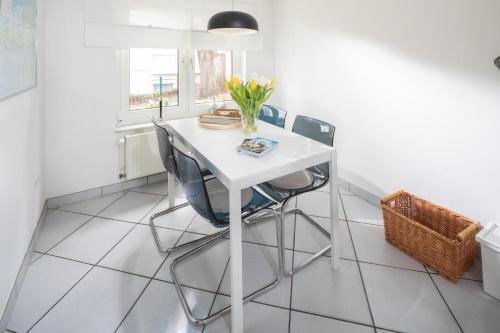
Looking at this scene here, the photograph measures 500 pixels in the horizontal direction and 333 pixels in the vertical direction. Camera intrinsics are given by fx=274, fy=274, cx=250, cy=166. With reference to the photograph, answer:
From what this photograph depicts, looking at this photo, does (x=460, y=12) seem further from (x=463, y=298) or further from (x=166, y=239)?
(x=166, y=239)

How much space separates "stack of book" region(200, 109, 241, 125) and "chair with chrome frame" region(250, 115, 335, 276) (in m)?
0.57

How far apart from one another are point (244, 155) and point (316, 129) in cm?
82

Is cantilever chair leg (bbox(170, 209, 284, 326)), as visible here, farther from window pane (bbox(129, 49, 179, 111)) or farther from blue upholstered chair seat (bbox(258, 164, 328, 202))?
window pane (bbox(129, 49, 179, 111))

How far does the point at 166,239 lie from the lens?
2.15 m

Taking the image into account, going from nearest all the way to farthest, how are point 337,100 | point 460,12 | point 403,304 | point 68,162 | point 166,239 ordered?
1. point 403,304
2. point 460,12
3. point 166,239
4. point 68,162
5. point 337,100

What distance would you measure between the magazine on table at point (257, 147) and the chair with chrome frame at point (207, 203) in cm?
29

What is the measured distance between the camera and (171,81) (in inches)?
124

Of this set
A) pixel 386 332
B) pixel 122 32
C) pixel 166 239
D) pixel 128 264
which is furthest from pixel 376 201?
pixel 122 32

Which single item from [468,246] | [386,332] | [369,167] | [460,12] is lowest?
[386,332]

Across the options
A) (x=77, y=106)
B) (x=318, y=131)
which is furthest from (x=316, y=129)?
(x=77, y=106)

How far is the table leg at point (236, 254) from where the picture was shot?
132 cm

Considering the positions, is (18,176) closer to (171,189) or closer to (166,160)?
(166,160)

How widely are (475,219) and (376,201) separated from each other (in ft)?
2.70

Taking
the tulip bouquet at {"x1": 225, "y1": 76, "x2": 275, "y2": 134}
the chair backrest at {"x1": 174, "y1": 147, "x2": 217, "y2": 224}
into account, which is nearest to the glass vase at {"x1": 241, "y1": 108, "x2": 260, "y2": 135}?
the tulip bouquet at {"x1": 225, "y1": 76, "x2": 275, "y2": 134}
